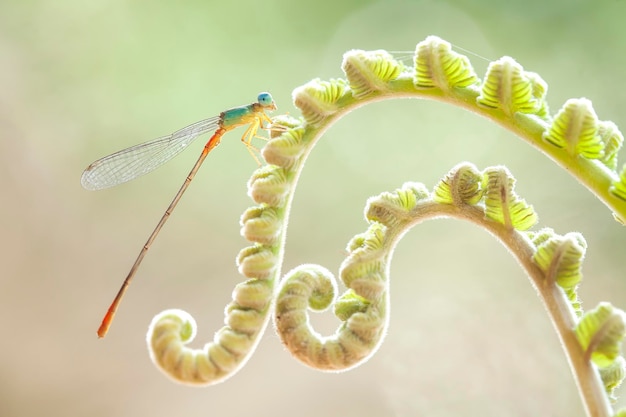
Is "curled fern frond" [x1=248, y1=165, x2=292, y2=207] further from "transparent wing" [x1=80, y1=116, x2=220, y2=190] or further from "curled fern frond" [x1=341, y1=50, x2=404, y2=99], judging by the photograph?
"transparent wing" [x1=80, y1=116, x2=220, y2=190]

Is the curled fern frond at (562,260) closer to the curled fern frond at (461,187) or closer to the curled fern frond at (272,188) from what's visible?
the curled fern frond at (461,187)

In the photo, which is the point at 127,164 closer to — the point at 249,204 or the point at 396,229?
the point at 249,204

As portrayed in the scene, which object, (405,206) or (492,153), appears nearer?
(405,206)

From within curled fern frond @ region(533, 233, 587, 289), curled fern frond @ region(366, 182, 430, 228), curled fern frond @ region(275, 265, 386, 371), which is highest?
curled fern frond @ region(366, 182, 430, 228)

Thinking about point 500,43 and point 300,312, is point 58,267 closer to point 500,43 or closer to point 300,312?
point 500,43

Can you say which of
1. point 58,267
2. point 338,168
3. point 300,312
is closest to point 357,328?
point 300,312

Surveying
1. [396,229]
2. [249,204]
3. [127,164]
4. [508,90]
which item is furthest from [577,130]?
[249,204]

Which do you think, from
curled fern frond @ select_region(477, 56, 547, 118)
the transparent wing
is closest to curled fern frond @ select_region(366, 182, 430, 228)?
curled fern frond @ select_region(477, 56, 547, 118)
